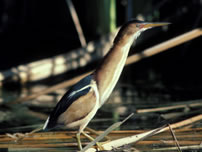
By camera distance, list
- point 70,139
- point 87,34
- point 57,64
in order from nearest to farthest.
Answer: point 70,139 → point 57,64 → point 87,34

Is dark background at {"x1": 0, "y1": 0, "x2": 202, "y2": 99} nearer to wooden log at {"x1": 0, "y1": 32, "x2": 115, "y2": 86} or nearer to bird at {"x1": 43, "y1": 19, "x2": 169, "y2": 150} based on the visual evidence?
wooden log at {"x1": 0, "y1": 32, "x2": 115, "y2": 86}

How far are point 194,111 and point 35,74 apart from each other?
2.38m

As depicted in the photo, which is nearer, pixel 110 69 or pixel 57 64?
pixel 110 69

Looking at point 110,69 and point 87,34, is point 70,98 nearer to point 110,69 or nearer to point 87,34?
point 110,69

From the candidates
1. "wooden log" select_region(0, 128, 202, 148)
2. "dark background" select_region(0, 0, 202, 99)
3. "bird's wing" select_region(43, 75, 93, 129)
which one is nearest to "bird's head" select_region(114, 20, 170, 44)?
"bird's wing" select_region(43, 75, 93, 129)

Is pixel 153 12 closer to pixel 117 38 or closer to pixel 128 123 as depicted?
pixel 128 123

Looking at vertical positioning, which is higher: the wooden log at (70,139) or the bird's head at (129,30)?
the bird's head at (129,30)

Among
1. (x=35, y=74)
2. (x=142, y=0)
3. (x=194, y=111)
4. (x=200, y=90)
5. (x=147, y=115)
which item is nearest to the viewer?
(x=194, y=111)

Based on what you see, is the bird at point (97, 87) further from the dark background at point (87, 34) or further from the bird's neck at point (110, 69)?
the dark background at point (87, 34)

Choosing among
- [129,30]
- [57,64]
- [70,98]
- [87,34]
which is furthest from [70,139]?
[87,34]

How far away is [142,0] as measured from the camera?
645 cm

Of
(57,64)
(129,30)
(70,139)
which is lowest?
(70,139)

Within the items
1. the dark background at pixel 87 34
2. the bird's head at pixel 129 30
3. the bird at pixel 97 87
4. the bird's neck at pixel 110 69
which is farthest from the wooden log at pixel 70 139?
the dark background at pixel 87 34

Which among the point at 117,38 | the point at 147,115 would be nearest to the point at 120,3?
the point at 147,115
